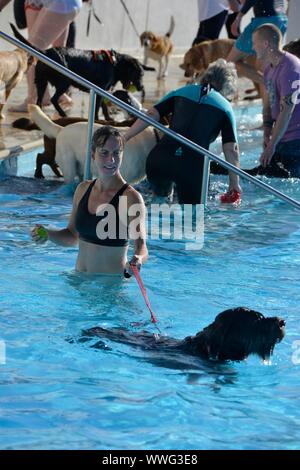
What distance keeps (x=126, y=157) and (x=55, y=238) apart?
2874 mm

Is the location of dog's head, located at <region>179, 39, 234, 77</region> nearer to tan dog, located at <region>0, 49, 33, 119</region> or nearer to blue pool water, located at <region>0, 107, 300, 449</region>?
tan dog, located at <region>0, 49, 33, 119</region>

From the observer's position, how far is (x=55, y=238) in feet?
18.9

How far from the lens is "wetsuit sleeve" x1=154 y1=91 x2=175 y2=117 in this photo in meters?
8.22

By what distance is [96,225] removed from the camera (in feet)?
19.1

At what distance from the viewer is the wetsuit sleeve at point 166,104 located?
822cm

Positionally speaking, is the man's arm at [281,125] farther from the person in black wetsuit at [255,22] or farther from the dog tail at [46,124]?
the person in black wetsuit at [255,22]

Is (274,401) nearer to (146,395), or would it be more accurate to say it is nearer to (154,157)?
(146,395)

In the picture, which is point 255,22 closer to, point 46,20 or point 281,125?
point 46,20

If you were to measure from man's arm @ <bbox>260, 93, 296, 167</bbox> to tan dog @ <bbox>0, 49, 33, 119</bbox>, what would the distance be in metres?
2.89

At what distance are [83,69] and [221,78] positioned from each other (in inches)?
112

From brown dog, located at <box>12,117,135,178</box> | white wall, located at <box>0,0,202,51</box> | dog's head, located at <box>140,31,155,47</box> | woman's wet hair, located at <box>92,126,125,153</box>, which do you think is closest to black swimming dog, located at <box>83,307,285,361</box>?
woman's wet hair, located at <box>92,126,125,153</box>

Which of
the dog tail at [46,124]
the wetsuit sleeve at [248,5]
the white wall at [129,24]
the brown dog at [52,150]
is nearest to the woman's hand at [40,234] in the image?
the dog tail at [46,124]

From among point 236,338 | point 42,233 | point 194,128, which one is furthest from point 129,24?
point 236,338

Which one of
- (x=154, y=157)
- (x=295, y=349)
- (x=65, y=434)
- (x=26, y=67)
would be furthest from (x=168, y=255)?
(x=26, y=67)
